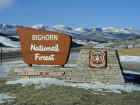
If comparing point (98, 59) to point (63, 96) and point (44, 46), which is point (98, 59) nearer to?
point (44, 46)

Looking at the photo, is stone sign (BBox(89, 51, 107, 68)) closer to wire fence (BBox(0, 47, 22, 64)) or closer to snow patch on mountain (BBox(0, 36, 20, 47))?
wire fence (BBox(0, 47, 22, 64))

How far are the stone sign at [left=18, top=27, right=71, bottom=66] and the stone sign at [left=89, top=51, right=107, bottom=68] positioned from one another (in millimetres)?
2144

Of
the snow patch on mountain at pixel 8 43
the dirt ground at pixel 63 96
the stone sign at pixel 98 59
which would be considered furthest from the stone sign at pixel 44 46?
the snow patch on mountain at pixel 8 43

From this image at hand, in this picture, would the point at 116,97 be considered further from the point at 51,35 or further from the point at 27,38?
the point at 27,38

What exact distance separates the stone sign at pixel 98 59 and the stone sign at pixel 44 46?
214 cm

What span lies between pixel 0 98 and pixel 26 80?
5.24 metres

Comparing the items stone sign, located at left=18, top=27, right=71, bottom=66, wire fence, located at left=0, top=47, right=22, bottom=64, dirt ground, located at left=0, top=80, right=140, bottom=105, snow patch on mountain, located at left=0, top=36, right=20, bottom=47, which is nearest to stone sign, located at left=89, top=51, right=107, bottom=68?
stone sign, located at left=18, top=27, right=71, bottom=66

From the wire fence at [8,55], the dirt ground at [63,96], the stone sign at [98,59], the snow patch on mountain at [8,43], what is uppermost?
the snow patch on mountain at [8,43]

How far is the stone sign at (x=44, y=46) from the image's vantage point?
65.4 ft

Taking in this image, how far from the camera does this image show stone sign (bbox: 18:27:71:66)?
1992cm

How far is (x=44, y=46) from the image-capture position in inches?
796

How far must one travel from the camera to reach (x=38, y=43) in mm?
20266

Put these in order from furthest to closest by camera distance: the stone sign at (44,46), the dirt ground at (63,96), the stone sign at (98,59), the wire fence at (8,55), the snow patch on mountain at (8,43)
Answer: the snow patch on mountain at (8,43)
the wire fence at (8,55)
the stone sign at (44,46)
the stone sign at (98,59)
the dirt ground at (63,96)

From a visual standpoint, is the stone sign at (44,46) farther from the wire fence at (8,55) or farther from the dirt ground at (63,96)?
the wire fence at (8,55)
